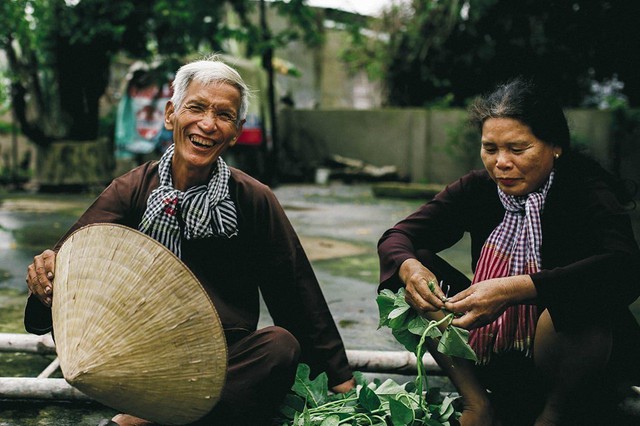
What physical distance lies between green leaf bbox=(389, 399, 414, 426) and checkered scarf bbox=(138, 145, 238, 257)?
750mm

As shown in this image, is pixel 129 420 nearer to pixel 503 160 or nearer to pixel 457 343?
pixel 457 343

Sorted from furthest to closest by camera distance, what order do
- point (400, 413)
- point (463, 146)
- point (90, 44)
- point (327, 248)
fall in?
1. point (463, 146)
2. point (90, 44)
3. point (327, 248)
4. point (400, 413)

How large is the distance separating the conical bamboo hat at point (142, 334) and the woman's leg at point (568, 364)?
97cm

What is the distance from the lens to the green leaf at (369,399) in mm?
2252

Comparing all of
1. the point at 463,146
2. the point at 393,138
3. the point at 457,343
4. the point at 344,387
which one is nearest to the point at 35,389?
the point at 344,387

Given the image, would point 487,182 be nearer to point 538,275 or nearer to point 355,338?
point 538,275

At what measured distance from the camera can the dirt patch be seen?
6022 millimetres

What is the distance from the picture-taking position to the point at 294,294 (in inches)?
99.2

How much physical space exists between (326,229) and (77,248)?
549 centimetres

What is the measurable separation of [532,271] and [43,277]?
1.50 metres

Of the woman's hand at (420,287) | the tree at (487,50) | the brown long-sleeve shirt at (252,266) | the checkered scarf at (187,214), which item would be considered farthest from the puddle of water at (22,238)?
the tree at (487,50)

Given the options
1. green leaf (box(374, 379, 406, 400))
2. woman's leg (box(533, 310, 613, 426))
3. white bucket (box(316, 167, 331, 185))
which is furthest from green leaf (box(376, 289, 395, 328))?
white bucket (box(316, 167, 331, 185))

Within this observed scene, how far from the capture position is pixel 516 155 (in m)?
2.32

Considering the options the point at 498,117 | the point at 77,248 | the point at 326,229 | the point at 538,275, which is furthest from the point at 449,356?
the point at 326,229
